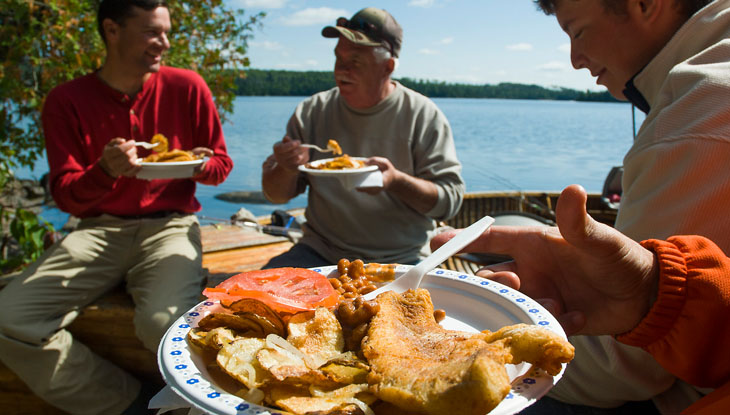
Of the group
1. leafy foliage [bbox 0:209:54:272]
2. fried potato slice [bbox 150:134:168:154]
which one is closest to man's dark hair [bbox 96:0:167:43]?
fried potato slice [bbox 150:134:168:154]

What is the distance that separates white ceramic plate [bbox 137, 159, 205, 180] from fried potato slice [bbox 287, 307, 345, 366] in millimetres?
2015

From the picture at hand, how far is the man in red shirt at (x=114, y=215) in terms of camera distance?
2773mm

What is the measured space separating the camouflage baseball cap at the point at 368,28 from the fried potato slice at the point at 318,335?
2.52 meters

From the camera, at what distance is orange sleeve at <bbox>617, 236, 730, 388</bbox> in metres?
1.27

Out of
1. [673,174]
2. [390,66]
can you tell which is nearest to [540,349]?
[673,174]

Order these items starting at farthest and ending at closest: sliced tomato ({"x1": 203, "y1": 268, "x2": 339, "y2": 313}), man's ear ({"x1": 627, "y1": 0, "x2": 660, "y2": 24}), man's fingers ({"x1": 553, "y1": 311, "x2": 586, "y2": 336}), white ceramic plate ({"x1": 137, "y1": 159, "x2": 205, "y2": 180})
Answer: white ceramic plate ({"x1": 137, "y1": 159, "x2": 205, "y2": 180})
man's ear ({"x1": 627, "y1": 0, "x2": 660, "y2": 24})
man's fingers ({"x1": 553, "y1": 311, "x2": 586, "y2": 336})
sliced tomato ({"x1": 203, "y1": 268, "x2": 339, "y2": 313})

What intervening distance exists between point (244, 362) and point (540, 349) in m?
0.54

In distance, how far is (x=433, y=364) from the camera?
898 millimetres

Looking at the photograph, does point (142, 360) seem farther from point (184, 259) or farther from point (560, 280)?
point (560, 280)

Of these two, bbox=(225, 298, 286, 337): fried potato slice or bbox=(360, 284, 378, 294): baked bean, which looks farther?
bbox=(360, 284, 378, 294): baked bean

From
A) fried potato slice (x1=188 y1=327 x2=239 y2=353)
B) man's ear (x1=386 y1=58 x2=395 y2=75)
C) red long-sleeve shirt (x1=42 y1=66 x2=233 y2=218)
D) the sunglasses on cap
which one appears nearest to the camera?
fried potato slice (x1=188 y1=327 x2=239 y2=353)

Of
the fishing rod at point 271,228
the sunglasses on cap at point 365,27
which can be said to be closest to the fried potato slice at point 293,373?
the sunglasses on cap at point 365,27

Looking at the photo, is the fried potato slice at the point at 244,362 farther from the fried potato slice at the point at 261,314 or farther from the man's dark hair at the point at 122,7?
the man's dark hair at the point at 122,7

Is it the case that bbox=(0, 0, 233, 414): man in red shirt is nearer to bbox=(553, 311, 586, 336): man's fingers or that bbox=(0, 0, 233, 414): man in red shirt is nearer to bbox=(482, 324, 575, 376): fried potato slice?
bbox=(553, 311, 586, 336): man's fingers
